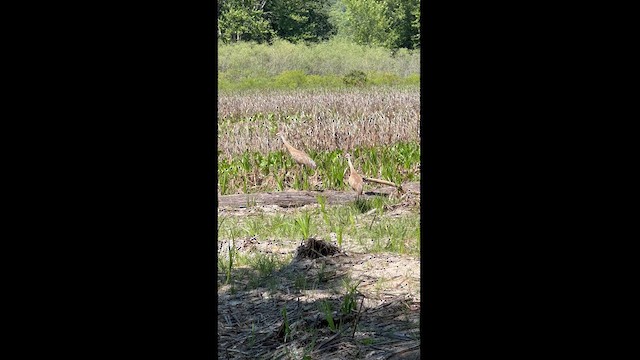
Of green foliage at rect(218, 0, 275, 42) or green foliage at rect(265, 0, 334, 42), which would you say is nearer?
green foliage at rect(218, 0, 275, 42)

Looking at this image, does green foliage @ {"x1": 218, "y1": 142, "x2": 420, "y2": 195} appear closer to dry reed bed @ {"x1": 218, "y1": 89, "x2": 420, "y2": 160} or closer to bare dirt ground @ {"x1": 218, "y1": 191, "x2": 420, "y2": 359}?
dry reed bed @ {"x1": 218, "y1": 89, "x2": 420, "y2": 160}

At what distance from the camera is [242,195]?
332 inches

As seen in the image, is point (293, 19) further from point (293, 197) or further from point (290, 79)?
point (293, 197)

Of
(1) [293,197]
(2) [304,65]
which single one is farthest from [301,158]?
(2) [304,65]

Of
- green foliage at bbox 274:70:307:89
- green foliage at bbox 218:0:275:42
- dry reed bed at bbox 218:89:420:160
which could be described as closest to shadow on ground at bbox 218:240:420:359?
dry reed bed at bbox 218:89:420:160

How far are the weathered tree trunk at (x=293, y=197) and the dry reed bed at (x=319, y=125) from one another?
5.39ft

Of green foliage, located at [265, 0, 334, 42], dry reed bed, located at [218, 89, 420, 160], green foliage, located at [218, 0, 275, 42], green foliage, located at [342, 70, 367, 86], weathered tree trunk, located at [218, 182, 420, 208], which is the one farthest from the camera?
green foliage, located at [265, 0, 334, 42]

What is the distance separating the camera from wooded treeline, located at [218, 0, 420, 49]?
4234cm

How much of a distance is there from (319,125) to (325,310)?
251 inches

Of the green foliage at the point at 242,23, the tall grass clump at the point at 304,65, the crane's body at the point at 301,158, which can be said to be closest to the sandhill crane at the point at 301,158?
the crane's body at the point at 301,158

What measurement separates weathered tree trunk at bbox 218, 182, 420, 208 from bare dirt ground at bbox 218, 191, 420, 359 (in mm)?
1690
